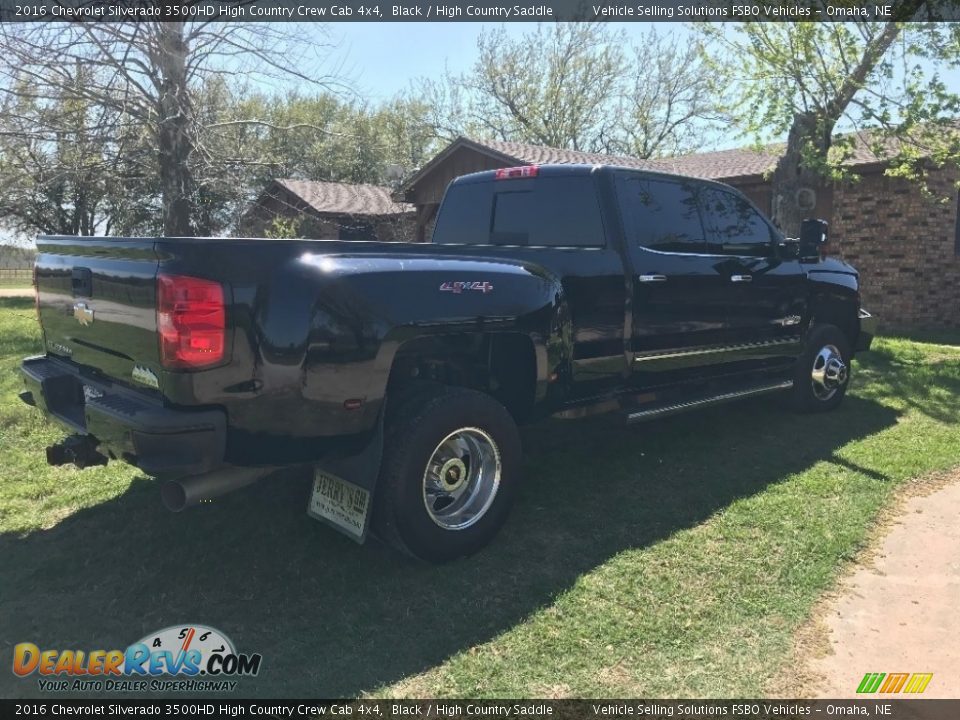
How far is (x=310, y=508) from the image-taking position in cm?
366

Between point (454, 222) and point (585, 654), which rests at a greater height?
point (454, 222)

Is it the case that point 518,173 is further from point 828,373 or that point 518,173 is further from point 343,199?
point 343,199

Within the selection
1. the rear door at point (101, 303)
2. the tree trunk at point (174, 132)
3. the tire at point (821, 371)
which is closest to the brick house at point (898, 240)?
the tire at point (821, 371)

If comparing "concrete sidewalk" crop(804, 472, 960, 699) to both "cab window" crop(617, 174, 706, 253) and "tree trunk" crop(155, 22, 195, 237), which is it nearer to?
"cab window" crop(617, 174, 706, 253)

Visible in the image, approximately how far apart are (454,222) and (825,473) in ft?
10.6

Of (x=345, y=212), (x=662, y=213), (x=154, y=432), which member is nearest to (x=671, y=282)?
(x=662, y=213)

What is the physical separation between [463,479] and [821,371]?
4.37 m

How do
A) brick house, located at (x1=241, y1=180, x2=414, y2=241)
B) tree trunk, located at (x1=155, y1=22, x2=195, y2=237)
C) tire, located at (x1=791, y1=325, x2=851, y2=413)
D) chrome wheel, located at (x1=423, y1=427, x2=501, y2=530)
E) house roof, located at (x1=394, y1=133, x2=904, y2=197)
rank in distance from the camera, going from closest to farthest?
1. chrome wheel, located at (x1=423, y1=427, x2=501, y2=530)
2. tire, located at (x1=791, y1=325, x2=851, y2=413)
3. tree trunk, located at (x1=155, y1=22, x2=195, y2=237)
4. house roof, located at (x1=394, y1=133, x2=904, y2=197)
5. brick house, located at (x1=241, y1=180, x2=414, y2=241)

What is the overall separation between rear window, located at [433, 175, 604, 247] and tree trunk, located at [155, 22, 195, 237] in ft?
27.4

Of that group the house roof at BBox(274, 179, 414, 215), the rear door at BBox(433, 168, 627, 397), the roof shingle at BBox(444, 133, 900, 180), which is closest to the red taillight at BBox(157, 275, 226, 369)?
the rear door at BBox(433, 168, 627, 397)

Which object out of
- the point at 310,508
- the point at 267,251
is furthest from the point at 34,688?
the point at 267,251

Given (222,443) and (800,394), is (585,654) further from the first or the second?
(800,394)

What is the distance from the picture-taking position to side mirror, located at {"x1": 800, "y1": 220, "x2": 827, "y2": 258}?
235 inches

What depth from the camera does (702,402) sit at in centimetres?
515
